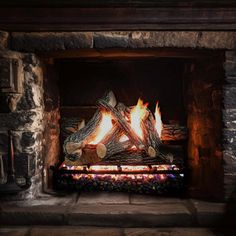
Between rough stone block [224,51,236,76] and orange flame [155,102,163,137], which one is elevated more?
rough stone block [224,51,236,76]

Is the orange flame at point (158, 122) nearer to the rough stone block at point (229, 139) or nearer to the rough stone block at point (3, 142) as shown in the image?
the rough stone block at point (229, 139)

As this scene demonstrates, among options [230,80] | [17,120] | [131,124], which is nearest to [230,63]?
[230,80]

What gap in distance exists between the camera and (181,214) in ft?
7.55

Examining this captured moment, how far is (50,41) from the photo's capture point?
2393 mm

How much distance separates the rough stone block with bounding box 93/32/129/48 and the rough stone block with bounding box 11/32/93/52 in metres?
0.06

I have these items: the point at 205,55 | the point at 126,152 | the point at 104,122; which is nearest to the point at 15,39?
the point at 104,122

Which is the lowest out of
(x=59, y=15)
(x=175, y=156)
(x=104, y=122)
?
(x=175, y=156)

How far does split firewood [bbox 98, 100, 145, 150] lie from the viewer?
2762 millimetres

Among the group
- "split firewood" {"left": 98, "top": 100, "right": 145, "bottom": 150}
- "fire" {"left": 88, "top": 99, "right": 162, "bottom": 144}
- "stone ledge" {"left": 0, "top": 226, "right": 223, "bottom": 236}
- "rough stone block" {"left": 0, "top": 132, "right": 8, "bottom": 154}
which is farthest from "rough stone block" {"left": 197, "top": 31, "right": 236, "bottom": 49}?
"rough stone block" {"left": 0, "top": 132, "right": 8, "bottom": 154}

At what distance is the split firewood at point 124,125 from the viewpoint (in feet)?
9.06

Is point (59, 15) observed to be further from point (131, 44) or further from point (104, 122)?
point (104, 122)

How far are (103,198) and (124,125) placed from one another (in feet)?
2.14

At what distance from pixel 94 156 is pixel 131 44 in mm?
1016

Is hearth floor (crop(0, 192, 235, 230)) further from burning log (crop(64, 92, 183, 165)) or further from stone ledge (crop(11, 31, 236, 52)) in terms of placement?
stone ledge (crop(11, 31, 236, 52))
